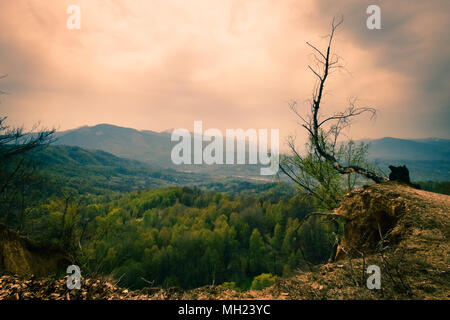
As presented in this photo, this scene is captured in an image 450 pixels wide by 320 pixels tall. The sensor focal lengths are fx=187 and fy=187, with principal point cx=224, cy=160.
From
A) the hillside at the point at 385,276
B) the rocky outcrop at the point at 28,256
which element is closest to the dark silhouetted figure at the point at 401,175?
the hillside at the point at 385,276

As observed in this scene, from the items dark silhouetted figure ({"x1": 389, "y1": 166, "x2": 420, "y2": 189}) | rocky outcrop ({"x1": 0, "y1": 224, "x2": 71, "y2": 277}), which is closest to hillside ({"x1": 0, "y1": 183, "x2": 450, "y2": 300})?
dark silhouetted figure ({"x1": 389, "y1": 166, "x2": 420, "y2": 189})

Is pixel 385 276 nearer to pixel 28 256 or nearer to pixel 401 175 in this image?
pixel 401 175

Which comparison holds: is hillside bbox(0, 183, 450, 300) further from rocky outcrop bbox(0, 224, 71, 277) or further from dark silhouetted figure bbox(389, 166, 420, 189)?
rocky outcrop bbox(0, 224, 71, 277)

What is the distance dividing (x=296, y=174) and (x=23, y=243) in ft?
44.8

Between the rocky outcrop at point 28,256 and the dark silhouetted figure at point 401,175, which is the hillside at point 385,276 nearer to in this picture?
the dark silhouetted figure at point 401,175

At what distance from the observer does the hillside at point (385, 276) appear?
3.35m

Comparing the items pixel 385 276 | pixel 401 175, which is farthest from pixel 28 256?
pixel 401 175

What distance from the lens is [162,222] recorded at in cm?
7500

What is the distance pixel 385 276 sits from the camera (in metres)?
3.61

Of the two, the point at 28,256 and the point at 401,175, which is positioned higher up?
the point at 401,175

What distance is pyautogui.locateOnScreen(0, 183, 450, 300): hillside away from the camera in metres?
3.35
